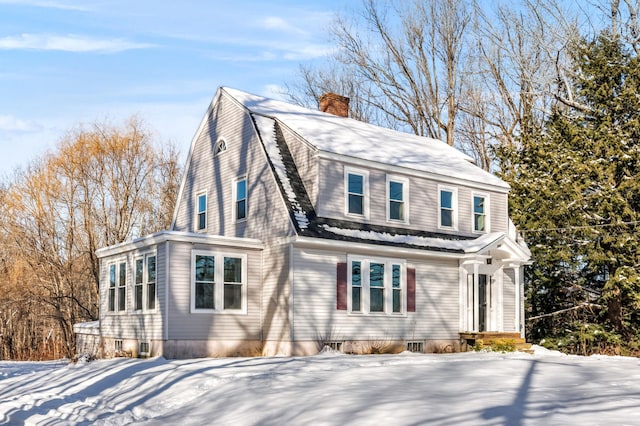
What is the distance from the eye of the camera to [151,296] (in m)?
19.1

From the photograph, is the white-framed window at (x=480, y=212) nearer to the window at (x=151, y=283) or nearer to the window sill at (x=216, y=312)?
the window sill at (x=216, y=312)

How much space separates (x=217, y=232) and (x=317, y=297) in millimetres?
5124

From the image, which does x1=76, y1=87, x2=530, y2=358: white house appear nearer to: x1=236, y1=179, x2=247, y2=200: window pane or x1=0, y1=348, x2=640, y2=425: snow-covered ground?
x1=236, y1=179, x2=247, y2=200: window pane

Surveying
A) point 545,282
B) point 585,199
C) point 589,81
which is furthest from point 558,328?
point 589,81

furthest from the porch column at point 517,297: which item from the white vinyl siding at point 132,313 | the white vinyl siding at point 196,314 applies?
the white vinyl siding at point 132,313

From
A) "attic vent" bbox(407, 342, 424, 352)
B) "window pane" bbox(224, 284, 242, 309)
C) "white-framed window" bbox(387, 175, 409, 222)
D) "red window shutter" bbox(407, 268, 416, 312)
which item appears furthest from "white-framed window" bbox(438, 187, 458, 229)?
"window pane" bbox(224, 284, 242, 309)

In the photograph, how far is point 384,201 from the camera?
21.8 meters

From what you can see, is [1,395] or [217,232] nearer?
[1,395]

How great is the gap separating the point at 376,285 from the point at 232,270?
4313 mm

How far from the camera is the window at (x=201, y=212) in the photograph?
2361 cm

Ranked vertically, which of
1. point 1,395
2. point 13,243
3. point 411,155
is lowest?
point 1,395

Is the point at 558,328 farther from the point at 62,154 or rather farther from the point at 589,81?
the point at 62,154

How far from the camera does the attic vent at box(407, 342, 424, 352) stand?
21.4 metres

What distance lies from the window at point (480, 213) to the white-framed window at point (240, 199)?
8.20 meters
